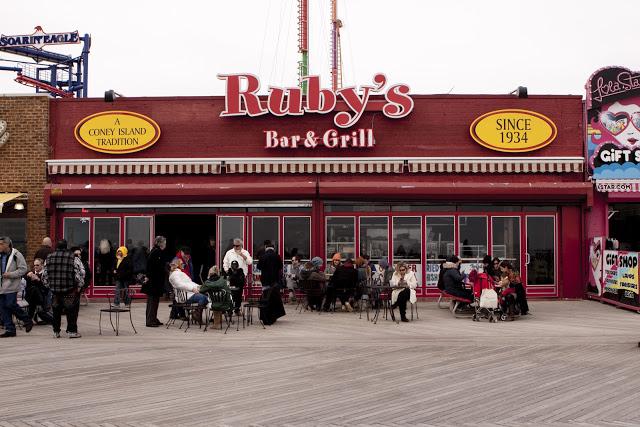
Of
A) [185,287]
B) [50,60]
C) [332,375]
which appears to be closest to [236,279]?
[185,287]

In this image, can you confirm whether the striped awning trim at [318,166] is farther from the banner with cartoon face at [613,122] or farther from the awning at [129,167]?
the banner with cartoon face at [613,122]

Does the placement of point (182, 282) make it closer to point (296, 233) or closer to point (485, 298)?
point (485, 298)

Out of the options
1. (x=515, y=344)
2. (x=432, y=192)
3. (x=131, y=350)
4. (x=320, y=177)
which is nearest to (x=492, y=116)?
(x=432, y=192)

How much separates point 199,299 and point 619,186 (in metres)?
12.2

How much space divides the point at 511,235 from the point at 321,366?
11755mm

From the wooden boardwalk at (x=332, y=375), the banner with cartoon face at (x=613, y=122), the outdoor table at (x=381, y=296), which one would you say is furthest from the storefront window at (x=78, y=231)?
the banner with cartoon face at (x=613, y=122)

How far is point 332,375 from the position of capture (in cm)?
1002

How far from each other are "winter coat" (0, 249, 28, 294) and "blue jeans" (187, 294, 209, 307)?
3.08 metres

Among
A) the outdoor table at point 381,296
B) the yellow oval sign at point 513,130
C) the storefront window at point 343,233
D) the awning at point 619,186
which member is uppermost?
the yellow oval sign at point 513,130

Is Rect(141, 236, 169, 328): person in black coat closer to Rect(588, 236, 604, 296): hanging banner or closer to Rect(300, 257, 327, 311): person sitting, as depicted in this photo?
Rect(300, 257, 327, 311): person sitting

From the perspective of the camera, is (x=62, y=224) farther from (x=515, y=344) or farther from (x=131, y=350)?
(x=515, y=344)

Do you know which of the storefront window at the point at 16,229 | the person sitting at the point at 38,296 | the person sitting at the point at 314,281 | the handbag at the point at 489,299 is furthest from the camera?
the storefront window at the point at 16,229

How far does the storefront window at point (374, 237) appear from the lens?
2114 centimetres

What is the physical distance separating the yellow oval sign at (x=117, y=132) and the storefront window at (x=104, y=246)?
201cm
